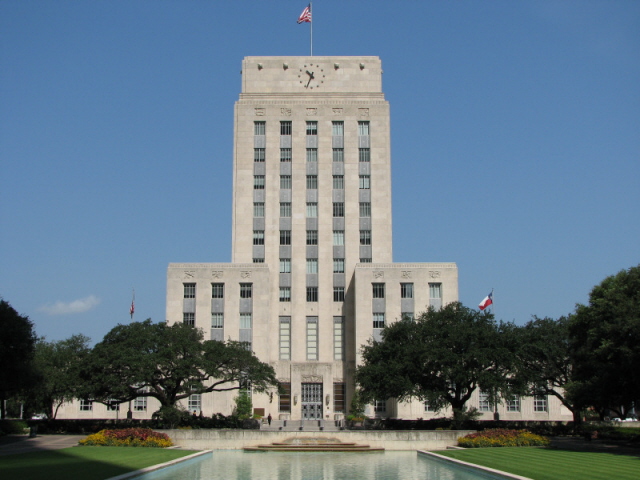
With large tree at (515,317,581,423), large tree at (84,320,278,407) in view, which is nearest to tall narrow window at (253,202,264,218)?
large tree at (84,320,278,407)

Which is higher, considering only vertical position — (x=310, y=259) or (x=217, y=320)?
(x=310, y=259)

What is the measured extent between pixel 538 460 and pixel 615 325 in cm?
1230

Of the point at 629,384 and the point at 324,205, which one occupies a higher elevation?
the point at 324,205

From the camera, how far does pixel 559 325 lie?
229ft

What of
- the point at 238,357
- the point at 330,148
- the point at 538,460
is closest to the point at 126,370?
the point at 238,357

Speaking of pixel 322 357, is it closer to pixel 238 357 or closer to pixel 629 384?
pixel 238 357

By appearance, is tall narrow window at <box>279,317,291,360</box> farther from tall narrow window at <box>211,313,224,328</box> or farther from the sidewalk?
the sidewalk

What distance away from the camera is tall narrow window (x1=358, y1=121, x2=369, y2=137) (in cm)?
9838

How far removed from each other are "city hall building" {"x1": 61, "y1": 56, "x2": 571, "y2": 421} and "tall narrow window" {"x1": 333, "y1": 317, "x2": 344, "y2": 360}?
141mm

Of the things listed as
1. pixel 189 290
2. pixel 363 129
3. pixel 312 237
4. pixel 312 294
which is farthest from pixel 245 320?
pixel 363 129

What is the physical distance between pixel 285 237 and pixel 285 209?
3.96 meters

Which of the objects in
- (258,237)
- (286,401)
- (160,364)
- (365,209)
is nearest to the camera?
(160,364)

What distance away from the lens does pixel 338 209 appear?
95375 mm

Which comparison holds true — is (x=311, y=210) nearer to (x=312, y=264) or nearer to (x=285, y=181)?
(x=285, y=181)
